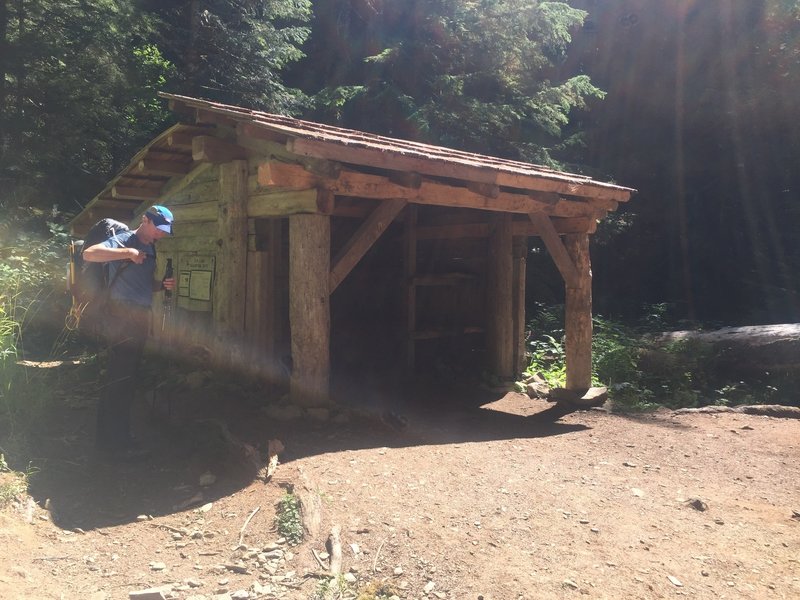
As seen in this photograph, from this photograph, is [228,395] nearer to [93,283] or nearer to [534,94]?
[93,283]

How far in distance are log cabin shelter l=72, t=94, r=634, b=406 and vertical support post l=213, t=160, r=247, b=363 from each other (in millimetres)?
15

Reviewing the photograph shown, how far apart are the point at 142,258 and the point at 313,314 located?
1.59 metres

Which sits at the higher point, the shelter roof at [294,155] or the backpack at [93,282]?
the shelter roof at [294,155]

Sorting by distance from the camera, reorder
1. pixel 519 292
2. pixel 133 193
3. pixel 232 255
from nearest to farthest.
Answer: pixel 232 255 < pixel 133 193 < pixel 519 292

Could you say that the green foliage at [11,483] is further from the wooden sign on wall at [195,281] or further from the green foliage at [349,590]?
the wooden sign on wall at [195,281]

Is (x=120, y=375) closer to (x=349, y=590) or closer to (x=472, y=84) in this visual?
(x=349, y=590)

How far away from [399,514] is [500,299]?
539cm

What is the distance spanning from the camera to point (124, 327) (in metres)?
4.66

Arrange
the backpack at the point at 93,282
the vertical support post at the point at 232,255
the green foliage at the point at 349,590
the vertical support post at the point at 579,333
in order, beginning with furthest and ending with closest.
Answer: the vertical support post at the point at 579,333 < the vertical support post at the point at 232,255 < the backpack at the point at 93,282 < the green foliage at the point at 349,590

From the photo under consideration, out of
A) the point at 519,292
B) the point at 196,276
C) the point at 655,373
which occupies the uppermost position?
the point at 196,276

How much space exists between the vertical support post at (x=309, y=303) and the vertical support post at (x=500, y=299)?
3703 mm

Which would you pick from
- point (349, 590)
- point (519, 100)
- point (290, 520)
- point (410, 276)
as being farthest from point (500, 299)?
point (519, 100)

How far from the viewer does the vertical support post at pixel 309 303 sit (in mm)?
5652

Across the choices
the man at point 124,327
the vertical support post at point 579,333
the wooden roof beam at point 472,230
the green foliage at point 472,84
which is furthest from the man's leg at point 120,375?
the green foliage at point 472,84
